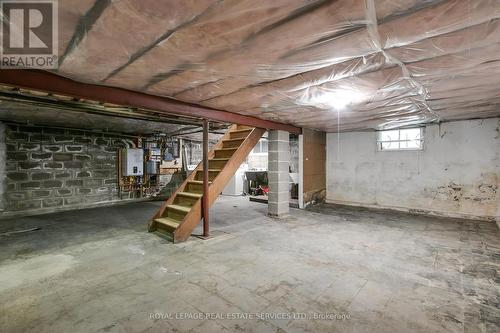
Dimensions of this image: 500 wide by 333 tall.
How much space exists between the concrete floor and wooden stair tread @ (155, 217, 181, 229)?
0.87ft

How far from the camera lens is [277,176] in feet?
17.3

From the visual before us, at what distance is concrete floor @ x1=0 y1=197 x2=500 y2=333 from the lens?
1848 mm

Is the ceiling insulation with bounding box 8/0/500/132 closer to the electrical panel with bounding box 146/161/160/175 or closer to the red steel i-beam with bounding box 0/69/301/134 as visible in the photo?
the red steel i-beam with bounding box 0/69/301/134

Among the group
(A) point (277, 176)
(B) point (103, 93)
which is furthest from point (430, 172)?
(B) point (103, 93)

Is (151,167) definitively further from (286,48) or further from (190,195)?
(286,48)

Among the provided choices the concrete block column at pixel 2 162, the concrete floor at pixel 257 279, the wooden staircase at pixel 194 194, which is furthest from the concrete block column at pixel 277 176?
the concrete block column at pixel 2 162

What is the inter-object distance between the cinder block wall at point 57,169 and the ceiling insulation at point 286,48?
4.50 meters

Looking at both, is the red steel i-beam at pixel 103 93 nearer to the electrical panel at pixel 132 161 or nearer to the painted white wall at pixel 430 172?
the painted white wall at pixel 430 172

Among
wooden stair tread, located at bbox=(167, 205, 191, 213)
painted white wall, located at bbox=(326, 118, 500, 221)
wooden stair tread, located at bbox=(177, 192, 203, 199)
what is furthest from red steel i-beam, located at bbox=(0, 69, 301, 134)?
painted white wall, located at bbox=(326, 118, 500, 221)

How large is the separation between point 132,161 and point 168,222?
12.2 ft

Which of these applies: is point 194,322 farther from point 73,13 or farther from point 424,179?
point 424,179

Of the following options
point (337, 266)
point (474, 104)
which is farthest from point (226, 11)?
point (474, 104)

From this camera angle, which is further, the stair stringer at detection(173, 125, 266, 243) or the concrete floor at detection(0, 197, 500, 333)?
the stair stringer at detection(173, 125, 266, 243)

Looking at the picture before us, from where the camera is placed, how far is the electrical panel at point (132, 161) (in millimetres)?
6805
